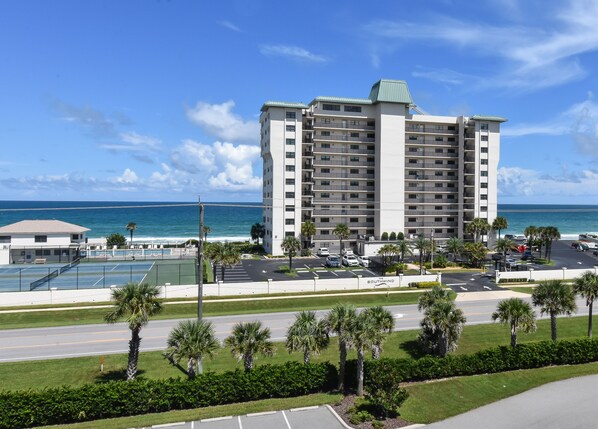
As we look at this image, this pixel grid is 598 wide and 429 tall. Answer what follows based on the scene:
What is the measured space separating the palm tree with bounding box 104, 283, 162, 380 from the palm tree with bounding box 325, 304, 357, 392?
34.2 feet

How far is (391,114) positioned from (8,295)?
71.5 metres

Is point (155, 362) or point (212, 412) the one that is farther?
point (155, 362)

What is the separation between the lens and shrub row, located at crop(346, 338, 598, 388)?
25031mm

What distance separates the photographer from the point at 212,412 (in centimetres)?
2141

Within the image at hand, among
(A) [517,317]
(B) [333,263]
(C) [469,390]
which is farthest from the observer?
(B) [333,263]

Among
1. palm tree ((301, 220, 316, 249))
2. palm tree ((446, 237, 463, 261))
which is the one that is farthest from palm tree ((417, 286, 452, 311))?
palm tree ((301, 220, 316, 249))

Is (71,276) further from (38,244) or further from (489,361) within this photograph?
(489,361)

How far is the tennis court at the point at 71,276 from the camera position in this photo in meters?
50.3

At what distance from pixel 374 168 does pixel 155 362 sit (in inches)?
2714

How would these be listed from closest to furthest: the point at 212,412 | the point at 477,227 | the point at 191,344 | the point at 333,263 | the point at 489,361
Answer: the point at 212,412
the point at 191,344
the point at 489,361
the point at 333,263
the point at 477,227

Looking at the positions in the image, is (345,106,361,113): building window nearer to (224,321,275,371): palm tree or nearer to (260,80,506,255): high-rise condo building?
(260,80,506,255): high-rise condo building

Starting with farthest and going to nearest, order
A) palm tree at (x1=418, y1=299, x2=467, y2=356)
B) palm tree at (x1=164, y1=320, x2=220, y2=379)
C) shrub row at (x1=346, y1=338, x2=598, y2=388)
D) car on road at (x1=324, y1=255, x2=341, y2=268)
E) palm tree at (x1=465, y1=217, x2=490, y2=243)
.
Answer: palm tree at (x1=465, y1=217, x2=490, y2=243), car on road at (x1=324, y1=255, x2=341, y2=268), palm tree at (x1=418, y1=299, x2=467, y2=356), shrub row at (x1=346, y1=338, x2=598, y2=388), palm tree at (x1=164, y1=320, x2=220, y2=379)

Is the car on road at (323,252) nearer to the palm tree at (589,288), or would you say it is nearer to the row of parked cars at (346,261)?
the row of parked cars at (346,261)

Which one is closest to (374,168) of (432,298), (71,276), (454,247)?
(454,247)
